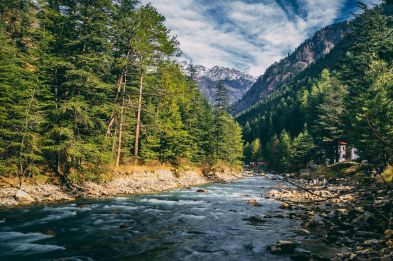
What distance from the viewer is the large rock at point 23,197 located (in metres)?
19.5

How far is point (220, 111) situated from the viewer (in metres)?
61.1

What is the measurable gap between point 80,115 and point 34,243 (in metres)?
15.1

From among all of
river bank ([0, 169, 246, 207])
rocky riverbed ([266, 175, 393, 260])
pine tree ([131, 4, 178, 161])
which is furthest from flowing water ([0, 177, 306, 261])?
pine tree ([131, 4, 178, 161])

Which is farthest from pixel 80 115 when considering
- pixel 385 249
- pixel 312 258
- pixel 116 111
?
pixel 385 249

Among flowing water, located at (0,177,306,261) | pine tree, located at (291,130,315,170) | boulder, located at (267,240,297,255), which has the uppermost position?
pine tree, located at (291,130,315,170)

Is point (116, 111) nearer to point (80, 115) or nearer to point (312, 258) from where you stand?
point (80, 115)

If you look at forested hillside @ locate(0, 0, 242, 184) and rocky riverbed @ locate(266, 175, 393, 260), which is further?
forested hillside @ locate(0, 0, 242, 184)

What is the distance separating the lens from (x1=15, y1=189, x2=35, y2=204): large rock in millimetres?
19517

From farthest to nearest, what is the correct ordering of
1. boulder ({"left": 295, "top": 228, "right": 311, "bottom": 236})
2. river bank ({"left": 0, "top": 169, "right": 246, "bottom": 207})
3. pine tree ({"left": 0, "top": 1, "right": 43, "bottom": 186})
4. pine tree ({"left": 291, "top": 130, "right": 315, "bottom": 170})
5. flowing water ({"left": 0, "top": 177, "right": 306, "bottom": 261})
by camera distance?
pine tree ({"left": 291, "top": 130, "right": 315, "bottom": 170}) < pine tree ({"left": 0, "top": 1, "right": 43, "bottom": 186}) < river bank ({"left": 0, "top": 169, "right": 246, "bottom": 207}) < boulder ({"left": 295, "top": 228, "right": 311, "bottom": 236}) < flowing water ({"left": 0, "top": 177, "right": 306, "bottom": 261})

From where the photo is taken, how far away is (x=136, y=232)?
1376 centimetres

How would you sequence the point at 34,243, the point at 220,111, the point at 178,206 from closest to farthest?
the point at 34,243 → the point at 178,206 → the point at 220,111

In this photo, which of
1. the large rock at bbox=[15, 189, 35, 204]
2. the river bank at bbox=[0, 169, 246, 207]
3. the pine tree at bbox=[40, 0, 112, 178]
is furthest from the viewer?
the pine tree at bbox=[40, 0, 112, 178]

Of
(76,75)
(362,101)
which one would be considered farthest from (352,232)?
(76,75)

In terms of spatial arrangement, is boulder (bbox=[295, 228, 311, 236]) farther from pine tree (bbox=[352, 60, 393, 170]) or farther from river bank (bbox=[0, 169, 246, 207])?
river bank (bbox=[0, 169, 246, 207])
